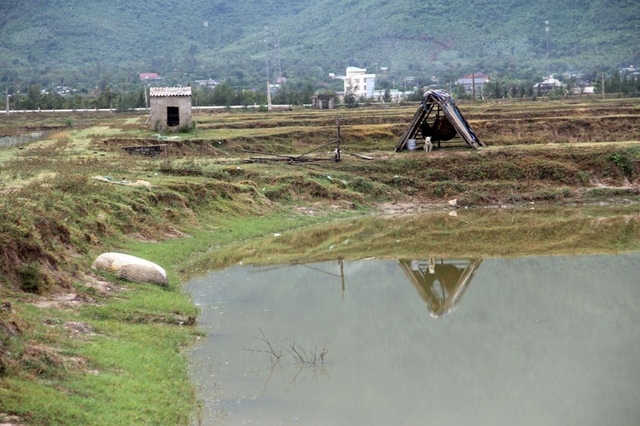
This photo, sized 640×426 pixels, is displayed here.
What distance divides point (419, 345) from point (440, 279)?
6.23 m

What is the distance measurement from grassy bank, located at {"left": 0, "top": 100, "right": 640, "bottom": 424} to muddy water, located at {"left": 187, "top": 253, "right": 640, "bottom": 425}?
2.95ft

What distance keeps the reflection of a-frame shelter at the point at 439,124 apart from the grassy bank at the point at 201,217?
1068 millimetres

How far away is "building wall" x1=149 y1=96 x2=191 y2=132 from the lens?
43250 millimetres

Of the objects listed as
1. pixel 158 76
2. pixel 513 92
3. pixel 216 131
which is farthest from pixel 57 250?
pixel 158 76

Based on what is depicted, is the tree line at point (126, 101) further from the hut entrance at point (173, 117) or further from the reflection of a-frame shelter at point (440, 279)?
the reflection of a-frame shelter at point (440, 279)

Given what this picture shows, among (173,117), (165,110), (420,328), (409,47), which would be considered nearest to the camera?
(420,328)

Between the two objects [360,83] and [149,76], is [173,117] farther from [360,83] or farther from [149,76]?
[149,76]

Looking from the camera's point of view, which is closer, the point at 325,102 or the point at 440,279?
the point at 440,279

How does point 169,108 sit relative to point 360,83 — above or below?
below

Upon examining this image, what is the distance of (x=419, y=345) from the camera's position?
609 inches

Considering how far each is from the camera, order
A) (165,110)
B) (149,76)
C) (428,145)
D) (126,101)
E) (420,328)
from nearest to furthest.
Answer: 1. (420,328)
2. (428,145)
3. (165,110)
4. (126,101)
5. (149,76)

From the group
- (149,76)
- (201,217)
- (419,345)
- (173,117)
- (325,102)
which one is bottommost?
(419,345)

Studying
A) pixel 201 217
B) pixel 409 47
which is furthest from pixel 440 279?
pixel 409 47

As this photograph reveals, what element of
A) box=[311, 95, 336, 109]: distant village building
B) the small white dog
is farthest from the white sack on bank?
box=[311, 95, 336, 109]: distant village building
